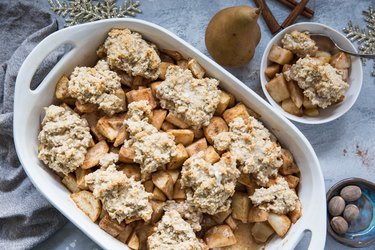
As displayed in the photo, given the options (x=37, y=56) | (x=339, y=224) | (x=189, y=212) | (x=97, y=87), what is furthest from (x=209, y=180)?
(x=37, y=56)

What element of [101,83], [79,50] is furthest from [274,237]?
[79,50]

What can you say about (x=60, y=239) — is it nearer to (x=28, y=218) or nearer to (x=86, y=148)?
(x=28, y=218)

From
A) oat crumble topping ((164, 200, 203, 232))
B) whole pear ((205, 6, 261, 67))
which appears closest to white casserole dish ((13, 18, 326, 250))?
whole pear ((205, 6, 261, 67))

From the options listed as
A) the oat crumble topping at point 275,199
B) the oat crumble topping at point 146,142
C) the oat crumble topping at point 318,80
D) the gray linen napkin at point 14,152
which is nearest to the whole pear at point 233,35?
the oat crumble topping at point 318,80

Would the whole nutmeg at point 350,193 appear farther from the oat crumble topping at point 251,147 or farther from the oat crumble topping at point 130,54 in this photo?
the oat crumble topping at point 130,54

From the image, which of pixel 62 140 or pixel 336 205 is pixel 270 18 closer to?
pixel 336 205

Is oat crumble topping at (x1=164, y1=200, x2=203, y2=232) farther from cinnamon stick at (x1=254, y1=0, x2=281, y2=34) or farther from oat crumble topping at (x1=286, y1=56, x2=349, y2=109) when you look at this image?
cinnamon stick at (x1=254, y1=0, x2=281, y2=34)
